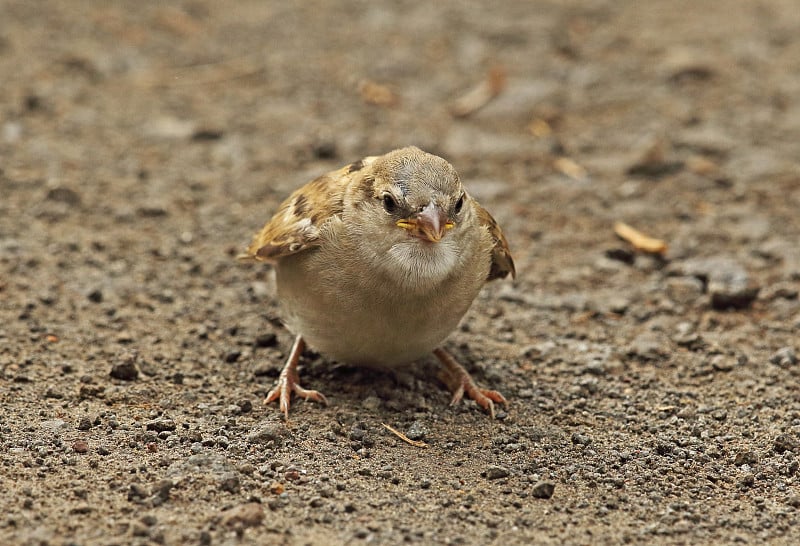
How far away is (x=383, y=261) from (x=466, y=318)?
1678 mm

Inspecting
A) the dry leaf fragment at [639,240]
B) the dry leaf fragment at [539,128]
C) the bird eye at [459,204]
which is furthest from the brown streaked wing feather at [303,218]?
the dry leaf fragment at [539,128]

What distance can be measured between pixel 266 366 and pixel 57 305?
136 centimetres

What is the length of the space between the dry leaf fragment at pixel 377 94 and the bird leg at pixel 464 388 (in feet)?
13.3

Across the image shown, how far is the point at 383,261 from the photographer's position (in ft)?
16.9

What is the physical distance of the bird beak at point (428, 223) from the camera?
498cm

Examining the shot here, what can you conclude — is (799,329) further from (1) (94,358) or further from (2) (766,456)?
(1) (94,358)

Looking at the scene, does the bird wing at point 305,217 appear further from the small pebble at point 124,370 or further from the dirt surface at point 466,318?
the small pebble at point 124,370

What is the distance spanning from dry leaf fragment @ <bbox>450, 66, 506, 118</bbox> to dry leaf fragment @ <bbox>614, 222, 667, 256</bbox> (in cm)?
212

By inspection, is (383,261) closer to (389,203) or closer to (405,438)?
(389,203)

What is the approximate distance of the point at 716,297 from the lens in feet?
22.2

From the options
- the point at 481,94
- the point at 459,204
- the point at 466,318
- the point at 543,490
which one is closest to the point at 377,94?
the point at 481,94

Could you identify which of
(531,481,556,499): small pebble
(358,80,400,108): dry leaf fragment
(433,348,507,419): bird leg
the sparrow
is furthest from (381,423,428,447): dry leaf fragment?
(358,80,400,108): dry leaf fragment

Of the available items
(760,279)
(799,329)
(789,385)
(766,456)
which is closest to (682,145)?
(760,279)

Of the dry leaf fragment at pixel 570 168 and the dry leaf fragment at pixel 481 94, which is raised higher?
the dry leaf fragment at pixel 481 94
